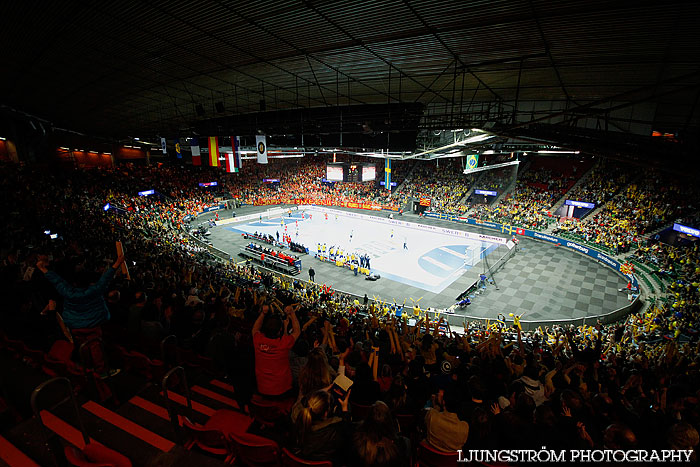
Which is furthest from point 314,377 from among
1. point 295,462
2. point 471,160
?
point 471,160

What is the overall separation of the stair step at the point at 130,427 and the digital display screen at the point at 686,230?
30.8 meters

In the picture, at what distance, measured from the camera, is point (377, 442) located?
2.45 meters

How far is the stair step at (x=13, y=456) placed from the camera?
282cm

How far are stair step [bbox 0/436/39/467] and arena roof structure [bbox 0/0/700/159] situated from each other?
9.98m

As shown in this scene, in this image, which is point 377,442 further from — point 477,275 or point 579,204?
point 579,204

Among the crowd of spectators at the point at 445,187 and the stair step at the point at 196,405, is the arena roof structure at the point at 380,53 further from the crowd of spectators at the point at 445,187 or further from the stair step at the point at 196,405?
the crowd of spectators at the point at 445,187

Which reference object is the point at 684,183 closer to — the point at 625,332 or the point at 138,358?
the point at 625,332

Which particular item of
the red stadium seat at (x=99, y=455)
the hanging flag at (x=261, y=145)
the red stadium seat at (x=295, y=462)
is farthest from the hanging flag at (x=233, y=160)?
the red stadium seat at (x=295, y=462)

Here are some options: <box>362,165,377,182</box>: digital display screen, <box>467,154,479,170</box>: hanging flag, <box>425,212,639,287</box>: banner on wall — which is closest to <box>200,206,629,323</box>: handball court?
<box>425,212,639,287</box>: banner on wall

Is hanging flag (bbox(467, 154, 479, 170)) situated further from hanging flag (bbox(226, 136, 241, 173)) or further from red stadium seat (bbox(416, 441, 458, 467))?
red stadium seat (bbox(416, 441, 458, 467))

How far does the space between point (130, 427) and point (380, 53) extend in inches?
495

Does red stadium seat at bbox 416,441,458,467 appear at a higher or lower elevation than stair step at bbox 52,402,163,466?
lower

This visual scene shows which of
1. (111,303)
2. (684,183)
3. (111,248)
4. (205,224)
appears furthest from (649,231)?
(205,224)

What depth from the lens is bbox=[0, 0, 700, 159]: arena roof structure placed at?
28.0 ft
